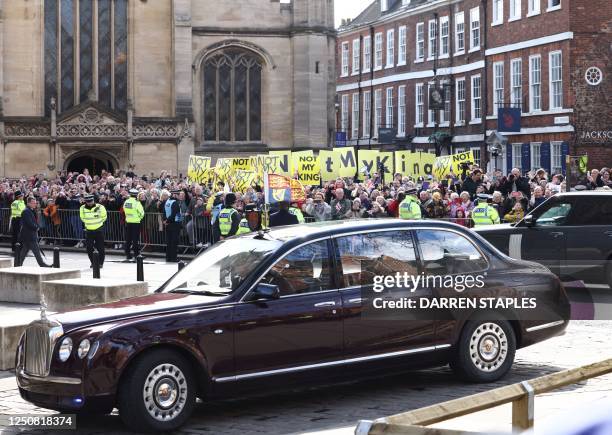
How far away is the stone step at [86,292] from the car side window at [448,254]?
16.9ft

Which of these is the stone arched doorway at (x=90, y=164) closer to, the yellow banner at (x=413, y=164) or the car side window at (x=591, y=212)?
the yellow banner at (x=413, y=164)

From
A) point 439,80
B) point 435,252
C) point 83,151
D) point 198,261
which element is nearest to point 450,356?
point 435,252

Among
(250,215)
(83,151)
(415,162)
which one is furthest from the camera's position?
(83,151)

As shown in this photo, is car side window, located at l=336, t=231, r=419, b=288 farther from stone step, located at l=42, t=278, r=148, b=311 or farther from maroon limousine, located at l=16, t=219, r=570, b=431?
stone step, located at l=42, t=278, r=148, b=311

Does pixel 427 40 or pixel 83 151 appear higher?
pixel 427 40

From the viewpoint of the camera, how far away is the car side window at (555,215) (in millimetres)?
18172

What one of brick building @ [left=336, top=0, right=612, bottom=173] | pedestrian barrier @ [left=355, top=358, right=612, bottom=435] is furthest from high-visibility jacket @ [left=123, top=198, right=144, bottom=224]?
pedestrian barrier @ [left=355, top=358, right=612, bottom=435]

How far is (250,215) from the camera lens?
915 inches

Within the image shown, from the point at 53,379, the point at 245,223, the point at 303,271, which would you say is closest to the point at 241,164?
the point at 245,223

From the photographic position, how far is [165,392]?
927cm

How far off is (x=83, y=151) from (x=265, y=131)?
7.75 m

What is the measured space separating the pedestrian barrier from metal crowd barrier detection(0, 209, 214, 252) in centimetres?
2290

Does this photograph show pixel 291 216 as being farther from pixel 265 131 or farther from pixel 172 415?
pixel 265 131

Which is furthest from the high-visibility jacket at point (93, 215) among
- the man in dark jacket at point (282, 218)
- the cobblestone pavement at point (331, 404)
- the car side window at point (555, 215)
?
the cobblestone pavement at point (331, 404)
